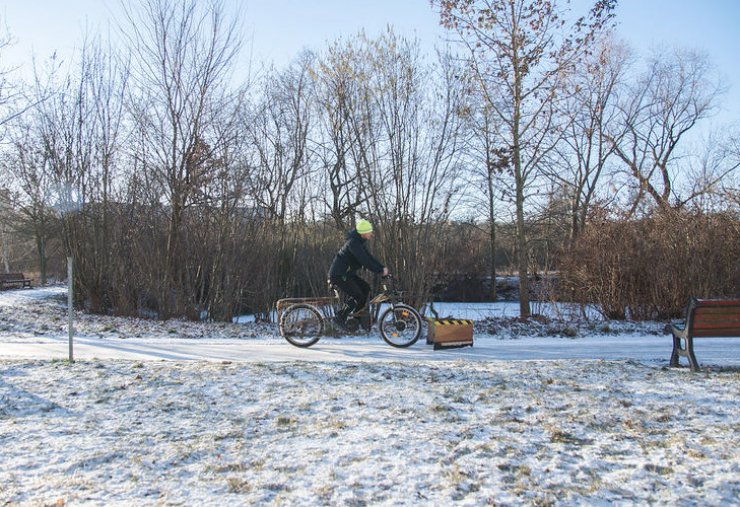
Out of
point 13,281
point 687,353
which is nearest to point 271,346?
point 687,353

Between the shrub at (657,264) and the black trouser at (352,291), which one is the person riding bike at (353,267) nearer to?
the black trouser at (352,291)

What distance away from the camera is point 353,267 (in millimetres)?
8852

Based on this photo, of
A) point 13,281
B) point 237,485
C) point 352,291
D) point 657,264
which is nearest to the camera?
point 237,485

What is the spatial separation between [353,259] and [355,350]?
144 centimetres

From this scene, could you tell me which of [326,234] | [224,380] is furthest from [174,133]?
[224,380]

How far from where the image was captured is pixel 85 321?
39.7ft

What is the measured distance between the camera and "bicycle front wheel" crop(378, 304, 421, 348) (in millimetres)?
8727

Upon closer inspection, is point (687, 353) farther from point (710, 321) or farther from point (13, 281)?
point (13, 281)

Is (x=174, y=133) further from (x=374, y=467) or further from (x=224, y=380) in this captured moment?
(x=374, y=467)

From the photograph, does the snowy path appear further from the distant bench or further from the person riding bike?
the distant bench

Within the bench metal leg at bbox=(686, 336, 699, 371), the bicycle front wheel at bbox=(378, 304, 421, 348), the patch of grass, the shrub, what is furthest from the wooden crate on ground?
the shrub

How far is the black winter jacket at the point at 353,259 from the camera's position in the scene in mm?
8555

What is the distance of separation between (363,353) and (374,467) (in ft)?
14.7

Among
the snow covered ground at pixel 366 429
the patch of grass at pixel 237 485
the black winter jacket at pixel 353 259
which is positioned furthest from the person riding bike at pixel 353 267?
the patch of grass at pixel 237 485
